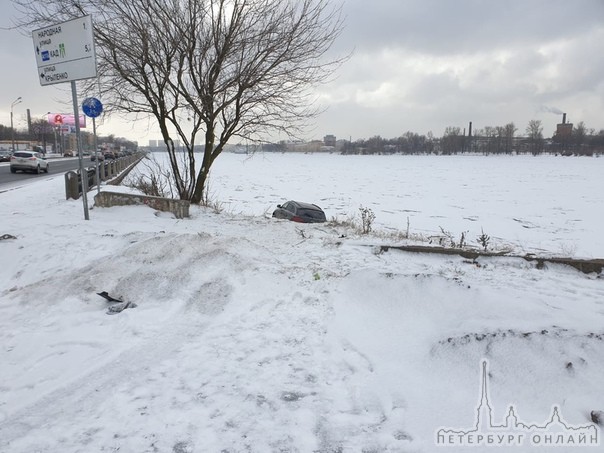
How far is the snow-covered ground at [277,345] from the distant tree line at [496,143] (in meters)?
136

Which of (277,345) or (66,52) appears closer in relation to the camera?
(277,345)

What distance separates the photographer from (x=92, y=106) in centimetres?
952

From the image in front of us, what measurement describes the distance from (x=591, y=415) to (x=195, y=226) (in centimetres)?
697

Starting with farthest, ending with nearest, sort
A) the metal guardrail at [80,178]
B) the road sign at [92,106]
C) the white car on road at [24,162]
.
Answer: the white car on road at [24,162], the metal guardrail at [80,178], the road sign at [92,106]

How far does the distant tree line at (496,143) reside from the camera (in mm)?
118875

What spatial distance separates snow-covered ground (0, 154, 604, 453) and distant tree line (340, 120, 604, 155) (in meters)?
136

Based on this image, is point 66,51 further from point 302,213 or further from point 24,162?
point 24,162

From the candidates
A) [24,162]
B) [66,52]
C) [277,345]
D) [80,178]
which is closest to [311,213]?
[66,52]

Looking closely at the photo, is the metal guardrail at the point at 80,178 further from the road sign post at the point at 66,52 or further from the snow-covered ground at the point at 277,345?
the snow-covered ground at the point at 277,345

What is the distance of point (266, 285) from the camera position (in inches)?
189

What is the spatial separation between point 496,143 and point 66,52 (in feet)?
468

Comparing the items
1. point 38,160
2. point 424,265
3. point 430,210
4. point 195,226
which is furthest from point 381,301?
point 38,160

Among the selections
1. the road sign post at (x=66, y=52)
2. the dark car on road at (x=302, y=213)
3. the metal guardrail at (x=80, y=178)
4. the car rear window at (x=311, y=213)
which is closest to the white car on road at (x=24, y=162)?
the metal guardrail at (x=80, y=178)

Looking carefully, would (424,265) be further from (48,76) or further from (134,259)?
(48,76)
